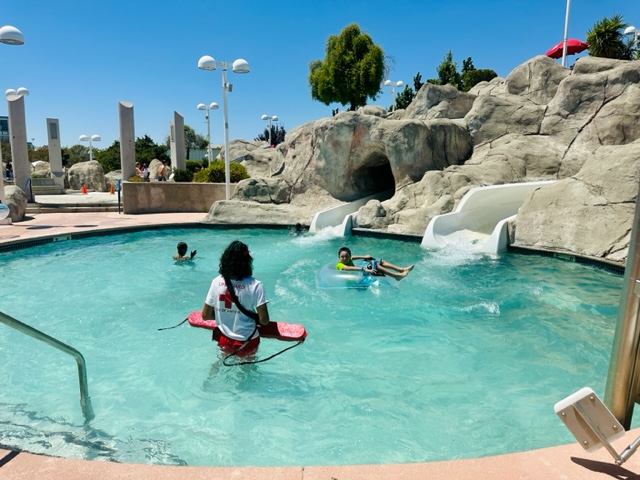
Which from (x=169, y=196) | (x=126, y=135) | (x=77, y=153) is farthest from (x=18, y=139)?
(x=77, y=153)

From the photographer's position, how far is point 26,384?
15.8ft

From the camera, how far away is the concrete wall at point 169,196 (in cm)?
1731

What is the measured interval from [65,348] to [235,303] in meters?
1.29

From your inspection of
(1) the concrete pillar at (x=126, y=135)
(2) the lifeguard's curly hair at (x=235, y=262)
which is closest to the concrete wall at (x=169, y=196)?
(1) the concrete pillar at (x=126, y=135)

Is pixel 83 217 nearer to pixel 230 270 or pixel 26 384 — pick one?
pixel 26 384

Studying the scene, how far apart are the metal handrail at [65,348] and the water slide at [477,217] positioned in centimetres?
933

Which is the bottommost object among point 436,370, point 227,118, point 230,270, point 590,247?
point 436,370

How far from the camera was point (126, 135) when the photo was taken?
21.0 metres

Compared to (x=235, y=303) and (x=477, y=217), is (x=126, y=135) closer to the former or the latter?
(x=477, y=217)

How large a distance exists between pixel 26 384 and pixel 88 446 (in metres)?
1.86

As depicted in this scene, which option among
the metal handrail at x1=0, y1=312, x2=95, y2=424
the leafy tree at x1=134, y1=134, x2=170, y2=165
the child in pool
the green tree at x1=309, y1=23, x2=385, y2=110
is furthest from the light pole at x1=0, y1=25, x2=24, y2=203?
the leafy tree at x1=134, y1=134, x2=170, y2=165

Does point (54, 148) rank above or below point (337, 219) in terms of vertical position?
above

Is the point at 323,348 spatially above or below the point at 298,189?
below

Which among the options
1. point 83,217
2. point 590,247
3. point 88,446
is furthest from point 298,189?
point 88,446
